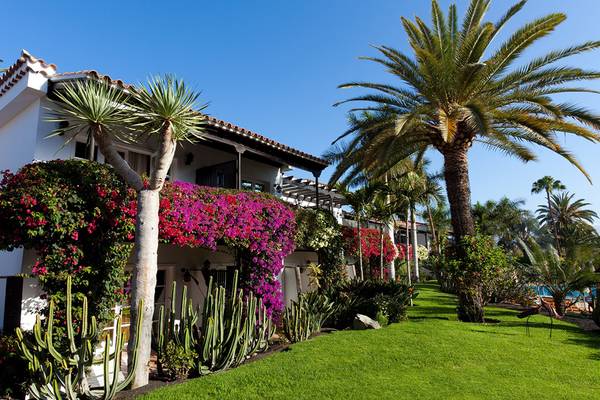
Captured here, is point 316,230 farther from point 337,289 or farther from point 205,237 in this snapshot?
point 205,237

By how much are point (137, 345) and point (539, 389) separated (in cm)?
681

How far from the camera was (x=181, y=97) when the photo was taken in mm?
7543

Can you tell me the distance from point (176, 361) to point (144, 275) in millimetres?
1761

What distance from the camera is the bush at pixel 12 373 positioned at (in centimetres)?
700

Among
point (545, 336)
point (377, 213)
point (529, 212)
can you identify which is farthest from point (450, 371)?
point (529, 212)

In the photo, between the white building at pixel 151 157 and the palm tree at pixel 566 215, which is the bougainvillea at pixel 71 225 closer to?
the white building at pixel 151 157

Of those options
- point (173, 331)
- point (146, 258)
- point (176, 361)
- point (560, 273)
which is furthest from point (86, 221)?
point (560, 273)

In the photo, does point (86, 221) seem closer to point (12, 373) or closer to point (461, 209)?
point (12, 373)

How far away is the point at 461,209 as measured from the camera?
1333 cm

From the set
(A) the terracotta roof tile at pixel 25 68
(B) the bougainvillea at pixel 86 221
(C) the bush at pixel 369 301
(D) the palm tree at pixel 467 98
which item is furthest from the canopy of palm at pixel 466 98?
(A) the terracotta roof tile at pixel 25 68

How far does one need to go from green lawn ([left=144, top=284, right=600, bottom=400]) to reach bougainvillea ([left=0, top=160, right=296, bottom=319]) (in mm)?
2995

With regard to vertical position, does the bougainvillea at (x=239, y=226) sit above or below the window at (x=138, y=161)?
below

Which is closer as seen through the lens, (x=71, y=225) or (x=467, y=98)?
(x=71, y=225)

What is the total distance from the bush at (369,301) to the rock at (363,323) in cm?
74
